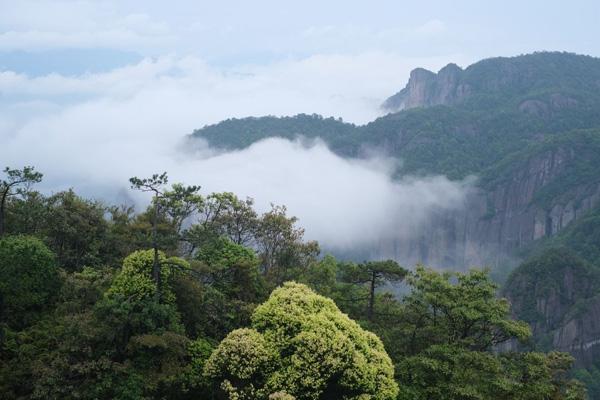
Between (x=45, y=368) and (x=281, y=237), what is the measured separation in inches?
667

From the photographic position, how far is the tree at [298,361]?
17.3 m

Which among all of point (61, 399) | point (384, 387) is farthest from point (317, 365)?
point (61, 399)

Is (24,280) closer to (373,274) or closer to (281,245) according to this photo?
(373,274)

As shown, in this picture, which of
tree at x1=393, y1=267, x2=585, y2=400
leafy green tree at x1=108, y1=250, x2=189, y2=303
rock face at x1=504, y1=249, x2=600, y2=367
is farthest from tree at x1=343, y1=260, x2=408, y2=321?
rock face at x1=504, y1=249, x2=600, y2=367

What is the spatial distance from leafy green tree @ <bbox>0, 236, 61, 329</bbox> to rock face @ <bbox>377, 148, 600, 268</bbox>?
434 feet

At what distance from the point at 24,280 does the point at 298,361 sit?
32.3 feet

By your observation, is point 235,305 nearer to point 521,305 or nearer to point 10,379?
point 10,379

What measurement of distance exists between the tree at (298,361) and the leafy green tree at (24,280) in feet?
23.4

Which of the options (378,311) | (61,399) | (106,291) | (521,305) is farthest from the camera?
(521,305)

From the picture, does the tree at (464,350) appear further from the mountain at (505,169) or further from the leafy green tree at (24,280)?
the mountain at (505,169)

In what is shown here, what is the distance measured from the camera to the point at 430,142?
188875 millimetres

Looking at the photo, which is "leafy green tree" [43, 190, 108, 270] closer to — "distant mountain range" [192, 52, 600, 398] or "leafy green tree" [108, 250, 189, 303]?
"leafy green tree" [108, 250, 189, 303]

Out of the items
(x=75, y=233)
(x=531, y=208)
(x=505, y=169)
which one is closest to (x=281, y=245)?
(x=75, y=233)

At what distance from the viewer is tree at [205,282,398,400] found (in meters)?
17.3
